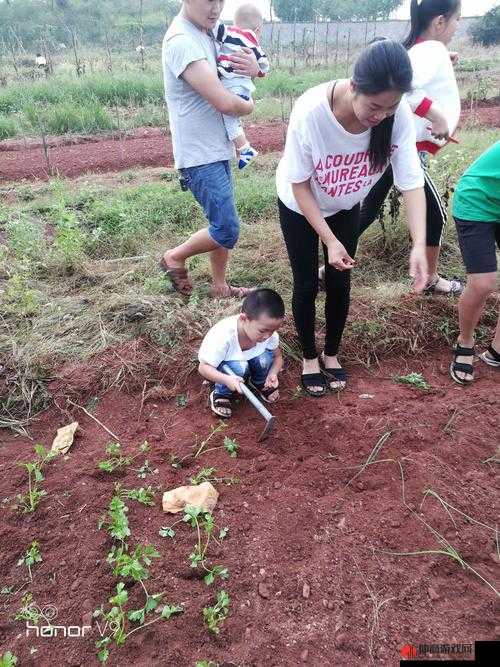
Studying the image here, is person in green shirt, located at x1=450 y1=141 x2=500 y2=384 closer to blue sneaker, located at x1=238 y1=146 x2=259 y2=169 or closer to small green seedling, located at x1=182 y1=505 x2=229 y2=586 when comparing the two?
blue sneaker, located at x1=238 y1=146 x2=259 y2=169

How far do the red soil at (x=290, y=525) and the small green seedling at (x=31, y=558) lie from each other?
0.07 ft

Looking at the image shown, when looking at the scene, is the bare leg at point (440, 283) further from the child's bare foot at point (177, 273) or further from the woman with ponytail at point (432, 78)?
the child's bare foot at point (177, 273)

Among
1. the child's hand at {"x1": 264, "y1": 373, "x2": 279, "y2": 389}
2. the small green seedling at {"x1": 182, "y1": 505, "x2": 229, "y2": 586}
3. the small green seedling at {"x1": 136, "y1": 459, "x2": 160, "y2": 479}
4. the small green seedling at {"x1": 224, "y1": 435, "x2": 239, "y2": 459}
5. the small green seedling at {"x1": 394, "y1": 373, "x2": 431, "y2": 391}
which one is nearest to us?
the small green seedling at {"x1": 182, "y1": 505, "x2": 229, "y2": 586}

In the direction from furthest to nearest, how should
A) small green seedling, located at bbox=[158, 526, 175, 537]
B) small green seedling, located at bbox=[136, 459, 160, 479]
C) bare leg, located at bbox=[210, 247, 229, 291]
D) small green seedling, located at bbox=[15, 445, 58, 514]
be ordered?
1. bare leg, located at bbox=[210, 247, 229, 291]
2. small green seedling, located at bbox=[136, 459, 160, 479]
3. small green seedling, located at bbox=[15, 445, 58, 514]
4. small green seedling, located at bbox=[158, 526, 175, 537]

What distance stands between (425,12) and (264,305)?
5.35 feet

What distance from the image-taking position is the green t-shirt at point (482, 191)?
2162 mm

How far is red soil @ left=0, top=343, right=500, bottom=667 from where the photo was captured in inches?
57.8

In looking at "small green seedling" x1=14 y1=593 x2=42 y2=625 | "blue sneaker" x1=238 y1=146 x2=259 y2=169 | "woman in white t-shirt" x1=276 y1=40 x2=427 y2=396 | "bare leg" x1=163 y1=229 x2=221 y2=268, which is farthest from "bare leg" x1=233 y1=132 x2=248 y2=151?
"small green seedling" x1=14 y1=593 x2=42 y2=625

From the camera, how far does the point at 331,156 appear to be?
1.83m

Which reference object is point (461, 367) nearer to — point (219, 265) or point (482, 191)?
point (482, 191)

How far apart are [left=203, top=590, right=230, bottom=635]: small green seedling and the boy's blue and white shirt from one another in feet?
3.25

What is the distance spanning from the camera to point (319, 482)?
6.46 feet

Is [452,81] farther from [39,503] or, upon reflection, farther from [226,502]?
[39,503]

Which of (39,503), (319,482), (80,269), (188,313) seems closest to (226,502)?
(319,482)
